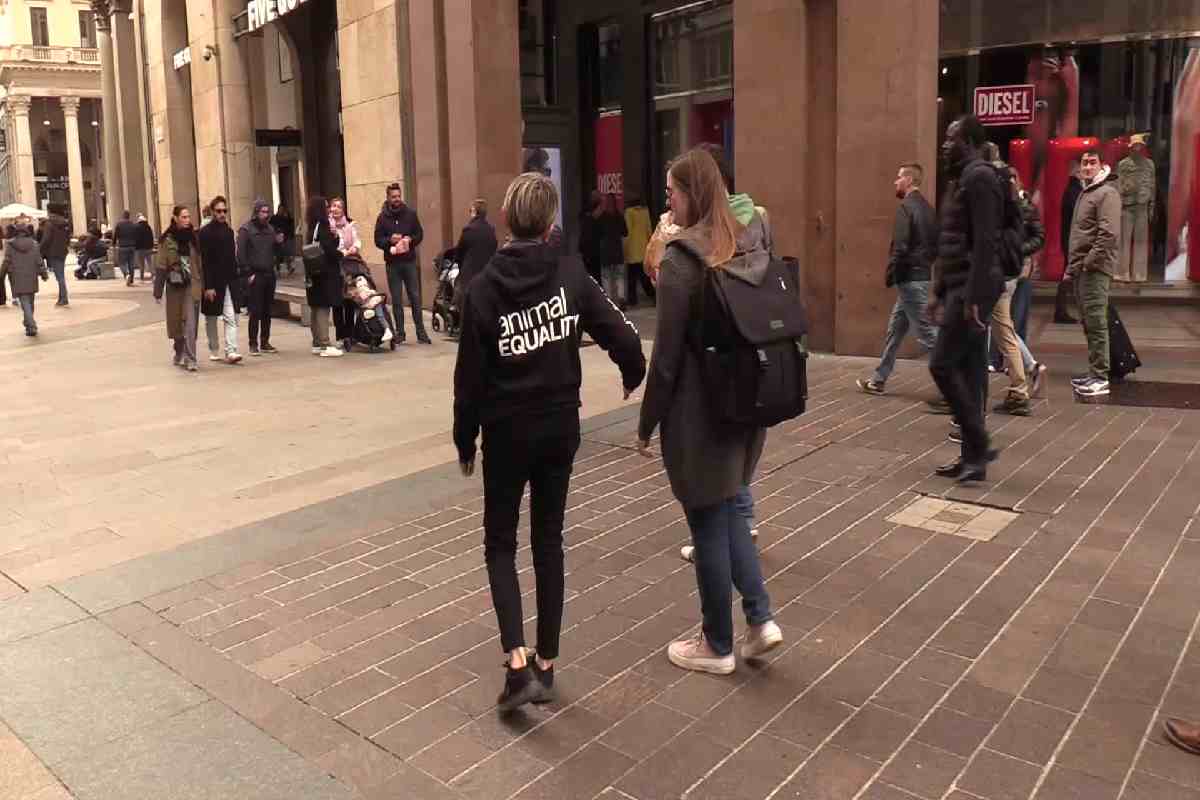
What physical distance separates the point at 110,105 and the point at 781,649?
36069 millimetres

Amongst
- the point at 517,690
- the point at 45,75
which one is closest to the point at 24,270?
the point at 517,690

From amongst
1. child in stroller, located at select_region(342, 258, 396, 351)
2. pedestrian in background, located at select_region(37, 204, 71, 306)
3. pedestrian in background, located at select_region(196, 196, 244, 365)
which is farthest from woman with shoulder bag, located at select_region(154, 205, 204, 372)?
pedestrian in background, located at select_region(37, 204, 71, 306)

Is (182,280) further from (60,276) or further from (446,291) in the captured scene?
(60,276)

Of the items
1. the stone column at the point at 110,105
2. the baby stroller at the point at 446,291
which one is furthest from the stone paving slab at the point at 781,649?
the stone column at the point at 110,105

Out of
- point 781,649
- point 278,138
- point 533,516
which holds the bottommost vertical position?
point 781,649

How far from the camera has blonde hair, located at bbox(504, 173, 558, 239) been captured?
141 inches

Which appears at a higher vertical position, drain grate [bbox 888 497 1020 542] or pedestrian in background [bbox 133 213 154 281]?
pedestrian in background [bbox 133 213 154 281]

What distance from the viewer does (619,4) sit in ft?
61.6

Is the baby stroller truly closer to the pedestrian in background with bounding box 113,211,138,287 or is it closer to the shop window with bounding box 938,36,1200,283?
the shop window with bounding box 938,36,1200,283

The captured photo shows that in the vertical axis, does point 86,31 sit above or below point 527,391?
above

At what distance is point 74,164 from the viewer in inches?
2781

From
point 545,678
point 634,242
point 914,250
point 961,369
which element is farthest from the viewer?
point 634,242

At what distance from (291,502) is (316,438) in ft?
5.96

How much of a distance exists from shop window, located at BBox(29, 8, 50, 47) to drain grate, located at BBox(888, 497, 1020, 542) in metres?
81.3
